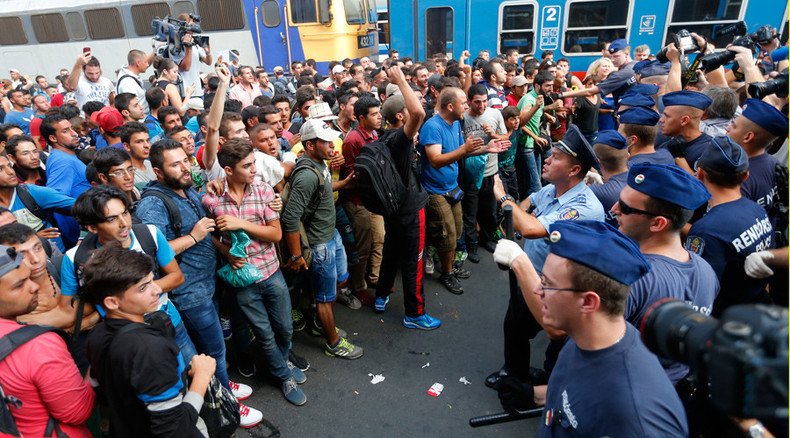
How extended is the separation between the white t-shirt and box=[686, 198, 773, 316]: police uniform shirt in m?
7.45

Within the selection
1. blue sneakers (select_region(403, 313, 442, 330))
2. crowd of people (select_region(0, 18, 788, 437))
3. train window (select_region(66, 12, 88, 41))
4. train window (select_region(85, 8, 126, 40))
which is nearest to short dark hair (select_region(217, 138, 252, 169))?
crowd of people (select_region(0, 18, 788, 437))

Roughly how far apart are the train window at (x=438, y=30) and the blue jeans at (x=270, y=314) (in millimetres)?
9535

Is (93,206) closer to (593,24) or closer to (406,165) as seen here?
(406,165)

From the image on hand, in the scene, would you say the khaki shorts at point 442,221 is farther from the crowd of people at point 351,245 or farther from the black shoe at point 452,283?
the black shoe at point 452,283

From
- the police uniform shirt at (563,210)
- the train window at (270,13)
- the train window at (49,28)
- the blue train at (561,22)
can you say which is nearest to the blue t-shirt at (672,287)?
the police uniform shirt at (563,210)

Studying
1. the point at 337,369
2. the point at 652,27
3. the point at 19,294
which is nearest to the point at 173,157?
the point at 19,294

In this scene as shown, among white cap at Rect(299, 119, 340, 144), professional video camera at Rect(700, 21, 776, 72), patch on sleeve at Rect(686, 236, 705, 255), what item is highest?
professional video camera at Rect(700, 21, 776, 72)

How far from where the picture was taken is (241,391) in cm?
340

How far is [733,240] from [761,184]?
0.97m

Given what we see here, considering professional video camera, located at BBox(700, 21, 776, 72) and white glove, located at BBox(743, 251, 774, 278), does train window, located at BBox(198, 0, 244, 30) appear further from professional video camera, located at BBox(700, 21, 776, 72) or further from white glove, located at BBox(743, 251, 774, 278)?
white glove, located at BBox(743, 251, 774, 278)

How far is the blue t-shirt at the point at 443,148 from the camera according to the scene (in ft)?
13.7

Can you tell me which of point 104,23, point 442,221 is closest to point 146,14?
point 104,23

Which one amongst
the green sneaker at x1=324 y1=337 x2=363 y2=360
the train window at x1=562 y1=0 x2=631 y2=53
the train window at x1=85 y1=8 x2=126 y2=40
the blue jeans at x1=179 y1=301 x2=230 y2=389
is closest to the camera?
the blue jeans at x1=179 y1=301 x2=230 y2=389

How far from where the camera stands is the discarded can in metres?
3.34
